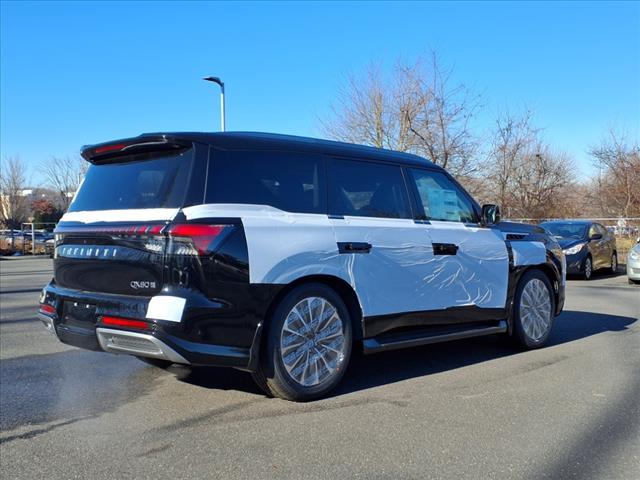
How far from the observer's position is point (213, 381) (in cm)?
519

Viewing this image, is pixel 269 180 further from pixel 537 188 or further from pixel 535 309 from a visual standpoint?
pixel 537 188

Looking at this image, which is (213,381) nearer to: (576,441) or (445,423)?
(445,423)

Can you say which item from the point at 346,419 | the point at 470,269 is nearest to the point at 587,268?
the point at 470,269

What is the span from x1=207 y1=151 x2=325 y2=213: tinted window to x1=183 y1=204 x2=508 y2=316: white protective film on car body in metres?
0.09

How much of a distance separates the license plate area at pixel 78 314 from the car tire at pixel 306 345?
4.13ft

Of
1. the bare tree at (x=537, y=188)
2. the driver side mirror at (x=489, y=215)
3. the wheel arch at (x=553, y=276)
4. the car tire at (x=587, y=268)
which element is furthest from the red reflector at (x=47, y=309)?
the bare tree at (x=537, y=188)

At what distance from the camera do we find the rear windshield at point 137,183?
420 cm

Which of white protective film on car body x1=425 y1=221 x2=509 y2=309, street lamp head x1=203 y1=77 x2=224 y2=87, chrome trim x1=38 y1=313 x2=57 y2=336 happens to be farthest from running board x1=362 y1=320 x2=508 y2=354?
street lamp head x1=203 y1=77 x2=224 y2=87

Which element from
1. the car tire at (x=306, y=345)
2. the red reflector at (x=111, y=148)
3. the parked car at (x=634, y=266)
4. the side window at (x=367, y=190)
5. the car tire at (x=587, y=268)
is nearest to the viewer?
the car tire at (x=306, y=345)

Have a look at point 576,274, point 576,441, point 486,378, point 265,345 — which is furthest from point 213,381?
point 576,274

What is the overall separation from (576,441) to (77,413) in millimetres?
3458

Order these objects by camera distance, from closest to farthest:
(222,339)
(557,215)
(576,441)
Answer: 1. (576,441)
2. (222,339)
3. (557,215)

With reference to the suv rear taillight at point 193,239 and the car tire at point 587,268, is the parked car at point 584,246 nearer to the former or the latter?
the car tire at point 587,268

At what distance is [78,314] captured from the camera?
4.43 m
